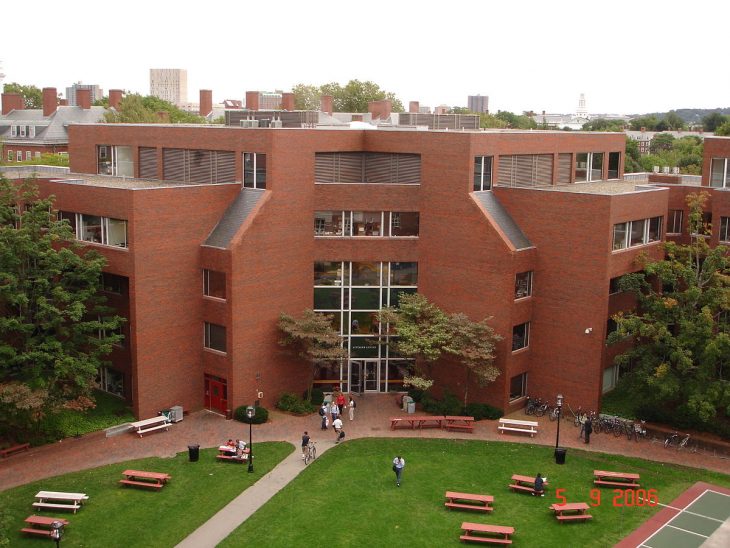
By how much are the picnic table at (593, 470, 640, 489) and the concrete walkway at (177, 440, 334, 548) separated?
11.6 m

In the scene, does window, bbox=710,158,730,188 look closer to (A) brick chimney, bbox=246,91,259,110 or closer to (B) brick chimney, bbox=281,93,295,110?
(B) brick chimney, bbox=281,93,295,110

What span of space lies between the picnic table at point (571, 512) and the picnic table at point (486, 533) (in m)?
2.16

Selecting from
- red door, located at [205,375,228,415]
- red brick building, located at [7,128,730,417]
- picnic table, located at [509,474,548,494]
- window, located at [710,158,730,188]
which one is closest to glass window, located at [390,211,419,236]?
red brick building, located at [7,128,730,417]

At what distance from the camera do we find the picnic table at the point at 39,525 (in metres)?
28.4

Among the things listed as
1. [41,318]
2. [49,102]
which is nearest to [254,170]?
[41,318]

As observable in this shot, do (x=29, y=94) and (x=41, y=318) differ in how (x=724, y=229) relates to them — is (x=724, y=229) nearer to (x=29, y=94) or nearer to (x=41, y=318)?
(x=41, y=318)

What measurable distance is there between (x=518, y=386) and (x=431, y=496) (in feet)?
40.0

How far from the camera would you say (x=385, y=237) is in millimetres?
43188

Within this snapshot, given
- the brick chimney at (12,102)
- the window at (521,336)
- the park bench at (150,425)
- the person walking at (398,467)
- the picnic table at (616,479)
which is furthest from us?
the brick chimney at (12,102)

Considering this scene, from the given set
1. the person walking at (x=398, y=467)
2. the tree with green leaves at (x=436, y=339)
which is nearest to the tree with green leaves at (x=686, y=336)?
the tree with green leaves at (x=436, y=339)

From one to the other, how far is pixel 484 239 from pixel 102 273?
1924 centimetres

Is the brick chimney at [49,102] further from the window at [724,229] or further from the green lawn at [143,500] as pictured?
the window at [724,229]

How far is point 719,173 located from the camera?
45.0m

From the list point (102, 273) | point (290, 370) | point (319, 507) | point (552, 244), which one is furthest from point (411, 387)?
point (102, 273)
